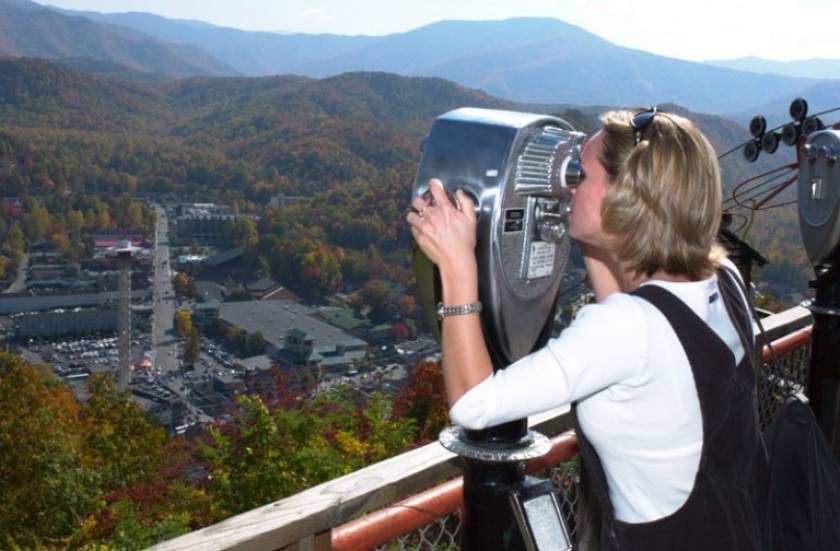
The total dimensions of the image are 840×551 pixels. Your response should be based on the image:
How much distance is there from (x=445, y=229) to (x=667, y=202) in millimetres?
317

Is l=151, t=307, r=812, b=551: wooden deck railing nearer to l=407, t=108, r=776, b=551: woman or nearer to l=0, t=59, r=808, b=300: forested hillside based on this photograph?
l=407, t=108, r=776, b=551: woman

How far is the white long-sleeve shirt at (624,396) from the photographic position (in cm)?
106

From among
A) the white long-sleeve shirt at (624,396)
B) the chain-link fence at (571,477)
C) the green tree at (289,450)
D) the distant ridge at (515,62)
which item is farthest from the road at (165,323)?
the distant ridge at (515,62)

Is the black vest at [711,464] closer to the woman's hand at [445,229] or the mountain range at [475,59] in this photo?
the woman's hand at [445,229]

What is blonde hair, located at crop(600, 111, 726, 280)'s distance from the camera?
1.16m

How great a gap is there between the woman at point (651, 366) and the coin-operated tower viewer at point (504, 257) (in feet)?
0.29

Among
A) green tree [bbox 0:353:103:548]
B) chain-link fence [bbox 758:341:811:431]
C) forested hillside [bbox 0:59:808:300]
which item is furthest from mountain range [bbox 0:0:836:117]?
chain-link fence [bbox 758:341:811:431]

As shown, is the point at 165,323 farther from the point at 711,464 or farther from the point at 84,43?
the point at 84,43

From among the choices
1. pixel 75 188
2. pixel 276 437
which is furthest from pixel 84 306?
pixel 276 437

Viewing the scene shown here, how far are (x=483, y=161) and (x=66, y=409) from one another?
1888 cm

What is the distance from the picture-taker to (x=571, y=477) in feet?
6.92

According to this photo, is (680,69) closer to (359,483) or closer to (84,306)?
(84,306)

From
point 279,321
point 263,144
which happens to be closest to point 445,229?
point 279,321

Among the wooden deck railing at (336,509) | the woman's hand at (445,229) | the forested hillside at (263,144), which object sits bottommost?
the forested hillside at (263,144)
